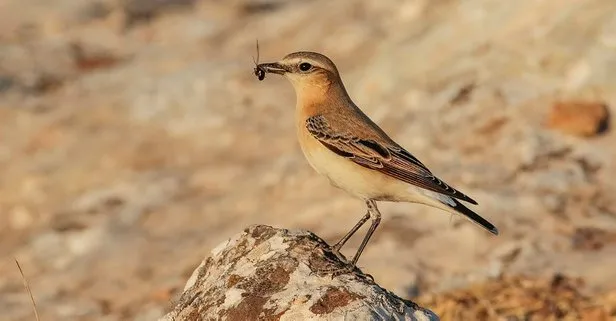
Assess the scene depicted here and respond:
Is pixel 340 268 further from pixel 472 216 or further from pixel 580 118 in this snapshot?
pixel 580 118

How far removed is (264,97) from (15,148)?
339cm

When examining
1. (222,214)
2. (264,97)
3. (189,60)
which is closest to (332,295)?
(222,214)

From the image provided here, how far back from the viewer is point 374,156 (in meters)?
8.44

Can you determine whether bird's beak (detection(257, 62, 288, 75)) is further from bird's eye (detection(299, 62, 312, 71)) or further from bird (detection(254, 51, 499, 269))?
bird (detection(254, 51, 499, 269))

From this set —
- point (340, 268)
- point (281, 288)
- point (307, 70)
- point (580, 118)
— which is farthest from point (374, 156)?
point (580, 118)

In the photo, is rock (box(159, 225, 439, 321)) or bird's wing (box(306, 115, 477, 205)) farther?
bird's wing (box(306, 115, 477, 205))

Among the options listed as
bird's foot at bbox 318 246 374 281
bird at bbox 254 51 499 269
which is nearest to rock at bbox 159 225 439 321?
bird's foot at bbox 318 246 374 281

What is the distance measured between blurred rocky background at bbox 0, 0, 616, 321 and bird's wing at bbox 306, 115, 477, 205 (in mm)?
2814

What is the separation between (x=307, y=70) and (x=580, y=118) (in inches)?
234

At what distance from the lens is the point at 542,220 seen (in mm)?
12594

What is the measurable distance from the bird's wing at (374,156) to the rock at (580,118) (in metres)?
5.83

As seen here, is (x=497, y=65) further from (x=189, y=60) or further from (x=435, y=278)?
(x=189, y=60)

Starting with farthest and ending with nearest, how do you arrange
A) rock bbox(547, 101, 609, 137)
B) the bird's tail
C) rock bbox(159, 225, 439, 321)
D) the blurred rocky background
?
1. rock bbox(547, 101, 609, 137)
2. the blurred rocky background
3. the bird's tail
4. rock bbox(159, 225, 439, 321)

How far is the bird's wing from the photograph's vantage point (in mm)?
8367
